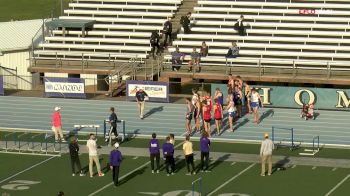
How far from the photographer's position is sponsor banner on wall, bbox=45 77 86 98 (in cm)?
4784

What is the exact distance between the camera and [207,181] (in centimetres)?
3541

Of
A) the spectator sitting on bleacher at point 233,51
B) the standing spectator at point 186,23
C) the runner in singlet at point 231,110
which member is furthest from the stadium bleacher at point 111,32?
the runner in singlet at point 231,110

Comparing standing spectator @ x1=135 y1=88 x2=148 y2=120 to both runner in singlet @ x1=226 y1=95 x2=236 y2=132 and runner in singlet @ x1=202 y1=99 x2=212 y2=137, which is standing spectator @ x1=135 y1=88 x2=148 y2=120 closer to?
runner in singlet @ x1=226 y1=95 x2=236 y2=132

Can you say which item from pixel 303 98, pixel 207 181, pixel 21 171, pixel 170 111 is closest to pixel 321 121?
pixel 303 98

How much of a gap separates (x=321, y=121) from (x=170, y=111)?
5935mm

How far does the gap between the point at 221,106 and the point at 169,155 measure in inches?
273

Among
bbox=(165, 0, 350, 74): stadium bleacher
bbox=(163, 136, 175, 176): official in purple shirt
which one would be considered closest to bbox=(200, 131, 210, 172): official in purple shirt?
bbox=(163, 136, 175, 176): official in purple shirt

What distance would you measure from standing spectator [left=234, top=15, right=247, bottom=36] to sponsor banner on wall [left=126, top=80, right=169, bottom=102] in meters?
5.82

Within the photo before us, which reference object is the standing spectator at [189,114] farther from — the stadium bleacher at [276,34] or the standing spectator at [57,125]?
the stadium bleacher at [276,34]

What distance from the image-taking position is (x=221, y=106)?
4250cm

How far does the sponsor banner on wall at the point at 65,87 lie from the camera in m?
47.8

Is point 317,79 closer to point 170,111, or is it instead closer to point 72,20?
point 170,111

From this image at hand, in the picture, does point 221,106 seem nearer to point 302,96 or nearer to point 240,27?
point 302,96

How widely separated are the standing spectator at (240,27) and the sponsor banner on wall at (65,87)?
24.7ft
